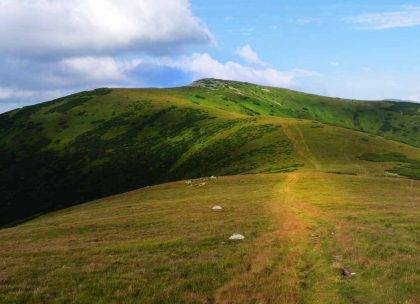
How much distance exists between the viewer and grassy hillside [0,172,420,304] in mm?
24766

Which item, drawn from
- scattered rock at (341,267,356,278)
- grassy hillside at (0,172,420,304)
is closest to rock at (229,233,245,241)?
grassy hillside at (0,172,420,304)

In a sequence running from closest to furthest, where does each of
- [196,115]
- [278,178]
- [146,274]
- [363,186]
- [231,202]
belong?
[146,274] → [231,202] → [363,186] → [278,178] → [196,115]

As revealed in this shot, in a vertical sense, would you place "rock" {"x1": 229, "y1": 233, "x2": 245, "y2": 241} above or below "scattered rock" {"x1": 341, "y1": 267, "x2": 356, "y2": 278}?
below

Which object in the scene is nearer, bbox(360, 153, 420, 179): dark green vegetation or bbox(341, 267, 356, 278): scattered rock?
bbox(341, 267, 356, 278): scattered rock

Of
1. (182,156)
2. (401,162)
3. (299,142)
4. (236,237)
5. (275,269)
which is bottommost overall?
(401,162)

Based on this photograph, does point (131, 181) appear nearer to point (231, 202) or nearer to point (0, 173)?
point (0, 173)

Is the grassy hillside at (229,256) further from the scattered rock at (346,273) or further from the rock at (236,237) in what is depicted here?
the rock at (236,237)

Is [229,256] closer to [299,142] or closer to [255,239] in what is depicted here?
[255,239]

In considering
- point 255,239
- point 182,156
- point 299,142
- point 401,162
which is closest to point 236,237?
point 255,239

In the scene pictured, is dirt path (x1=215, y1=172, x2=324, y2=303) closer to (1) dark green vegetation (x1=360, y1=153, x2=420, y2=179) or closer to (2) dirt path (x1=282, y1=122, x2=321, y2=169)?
(1) dark green vegetation (x1=360, y1=153, x2=420, y2=179)

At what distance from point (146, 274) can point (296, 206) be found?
3134 centimetres

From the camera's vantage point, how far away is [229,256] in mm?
32250

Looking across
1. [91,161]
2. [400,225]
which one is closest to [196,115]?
[91,161]

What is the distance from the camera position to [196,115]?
19038 centimetres
